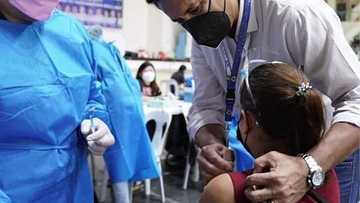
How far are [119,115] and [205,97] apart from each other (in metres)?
0.50

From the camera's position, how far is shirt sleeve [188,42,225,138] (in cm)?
118

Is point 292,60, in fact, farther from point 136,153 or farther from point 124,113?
point 136,153

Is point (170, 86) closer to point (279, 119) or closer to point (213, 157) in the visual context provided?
point (213, 157)

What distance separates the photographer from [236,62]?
3.29 feet

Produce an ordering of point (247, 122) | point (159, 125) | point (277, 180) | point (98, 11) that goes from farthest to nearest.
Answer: point (98, 11) → point (159, 125) → point (247, 122) → point (277, 180)

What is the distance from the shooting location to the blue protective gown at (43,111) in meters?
1.15

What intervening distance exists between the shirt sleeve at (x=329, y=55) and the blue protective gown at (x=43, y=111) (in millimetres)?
656

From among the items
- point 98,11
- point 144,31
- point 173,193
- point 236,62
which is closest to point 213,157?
point 236,62

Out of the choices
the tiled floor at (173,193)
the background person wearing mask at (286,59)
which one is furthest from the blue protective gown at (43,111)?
the tiled floor at (173,193)

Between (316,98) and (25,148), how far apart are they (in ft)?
2.51

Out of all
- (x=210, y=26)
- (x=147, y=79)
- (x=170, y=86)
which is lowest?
(x=170, y=86)

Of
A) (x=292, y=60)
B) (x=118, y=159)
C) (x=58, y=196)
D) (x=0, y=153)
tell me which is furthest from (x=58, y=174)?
(x=292, y=60)

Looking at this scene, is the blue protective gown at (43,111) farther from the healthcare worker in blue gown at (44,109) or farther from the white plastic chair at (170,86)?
the white plastic chair at (170,86)

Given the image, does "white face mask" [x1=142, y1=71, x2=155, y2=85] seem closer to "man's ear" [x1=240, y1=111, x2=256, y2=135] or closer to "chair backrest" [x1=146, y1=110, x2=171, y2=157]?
"chair backrest" [x1=146, y1=110, x2=171, y2=157]
